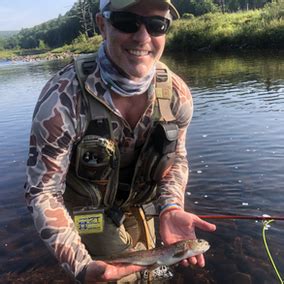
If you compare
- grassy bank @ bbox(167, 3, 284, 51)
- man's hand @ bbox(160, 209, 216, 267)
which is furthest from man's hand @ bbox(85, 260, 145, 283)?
Answer: grassy bank @ bbox(167, 3, 284, 51)

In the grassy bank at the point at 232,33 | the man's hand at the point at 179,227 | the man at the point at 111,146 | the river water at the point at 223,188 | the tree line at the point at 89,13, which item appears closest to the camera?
the man at the point at 111,146

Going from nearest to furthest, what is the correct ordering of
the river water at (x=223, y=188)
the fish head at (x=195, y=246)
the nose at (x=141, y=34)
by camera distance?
the nose at (x=141, y=34)
the fish head at (x=195, y=246)
the river water at (x=223, y=188)

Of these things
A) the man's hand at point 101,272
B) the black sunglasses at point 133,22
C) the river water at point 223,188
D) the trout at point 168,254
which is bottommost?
the river water at point 223,188

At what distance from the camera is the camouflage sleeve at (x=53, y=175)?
120 inches

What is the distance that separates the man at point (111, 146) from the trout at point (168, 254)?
0.39ft

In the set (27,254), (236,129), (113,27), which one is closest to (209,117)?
(236,129)

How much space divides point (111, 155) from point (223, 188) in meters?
5.63

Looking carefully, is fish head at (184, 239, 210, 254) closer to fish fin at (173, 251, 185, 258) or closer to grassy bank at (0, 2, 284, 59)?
fish fin at (173, 251, 185, 258)

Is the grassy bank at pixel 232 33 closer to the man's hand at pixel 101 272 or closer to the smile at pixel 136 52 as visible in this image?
the smile at pixel 136 52

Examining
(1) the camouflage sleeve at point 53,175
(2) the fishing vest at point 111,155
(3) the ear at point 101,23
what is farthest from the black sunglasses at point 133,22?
(1) the camouflage sleeve at point 53,175

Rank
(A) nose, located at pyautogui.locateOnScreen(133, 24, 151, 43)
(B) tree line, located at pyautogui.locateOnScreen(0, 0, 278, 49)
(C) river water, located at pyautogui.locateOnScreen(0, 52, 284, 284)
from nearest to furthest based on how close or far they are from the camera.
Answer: (A) nose, located at pyautogui.locateOnScreen(133, 24, 151, 43), (C) river water, located at pyautogui.locateOnScreen(0, 52, 284, 284), (B) tree line, located at pyautogui.locateOnScreen(0, 0, 278, 49)

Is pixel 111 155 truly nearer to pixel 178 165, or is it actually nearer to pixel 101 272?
pixel 178 165

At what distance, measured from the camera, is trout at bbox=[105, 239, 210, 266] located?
3.38m

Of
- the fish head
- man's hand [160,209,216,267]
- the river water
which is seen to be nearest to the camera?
the fish head
